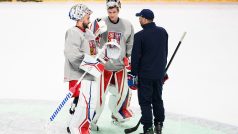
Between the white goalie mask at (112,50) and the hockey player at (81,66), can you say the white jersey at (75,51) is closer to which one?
the hockey player at (81,66)

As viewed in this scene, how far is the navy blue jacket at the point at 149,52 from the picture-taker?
3.98 meters

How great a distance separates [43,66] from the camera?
7180 mm

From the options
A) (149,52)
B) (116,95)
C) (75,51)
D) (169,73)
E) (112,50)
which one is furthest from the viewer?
(169,73)

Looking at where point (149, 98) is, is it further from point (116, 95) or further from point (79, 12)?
point (79, 12)

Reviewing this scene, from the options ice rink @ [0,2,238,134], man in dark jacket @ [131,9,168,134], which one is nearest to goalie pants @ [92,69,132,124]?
ice rink @ [0,2,238,134]

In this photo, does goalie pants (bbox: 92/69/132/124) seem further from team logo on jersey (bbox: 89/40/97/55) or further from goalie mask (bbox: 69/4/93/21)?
goalie mask (bbox: 69/4/93/21)

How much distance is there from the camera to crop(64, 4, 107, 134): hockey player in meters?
3.83

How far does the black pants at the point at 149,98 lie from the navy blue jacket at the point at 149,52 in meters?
0.07

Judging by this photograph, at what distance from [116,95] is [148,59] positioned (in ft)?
2.04

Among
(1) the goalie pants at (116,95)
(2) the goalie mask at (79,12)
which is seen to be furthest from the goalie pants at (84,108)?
(2) the goalie mask at (79,12)

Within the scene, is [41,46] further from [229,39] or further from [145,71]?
[145,71]

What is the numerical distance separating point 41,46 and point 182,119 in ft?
14.6

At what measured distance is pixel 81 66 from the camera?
384 cm

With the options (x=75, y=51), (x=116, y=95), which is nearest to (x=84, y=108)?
(x=75, y=51)
